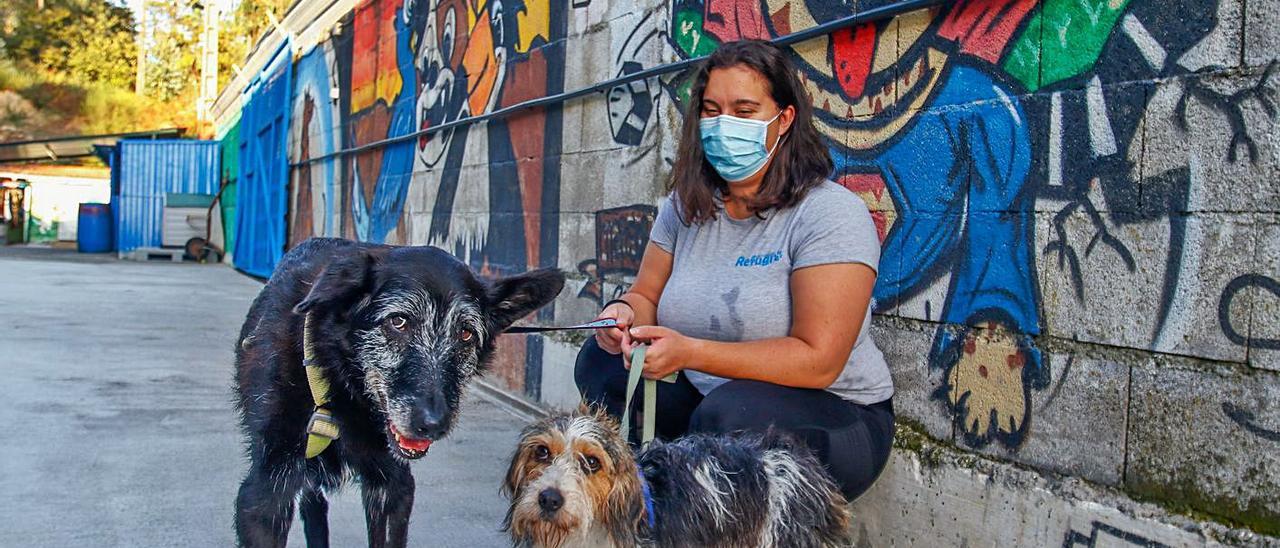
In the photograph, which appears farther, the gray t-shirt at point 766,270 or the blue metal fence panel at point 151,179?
the blue metal fence panel at point 151,179

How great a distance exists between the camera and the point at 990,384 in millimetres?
3186

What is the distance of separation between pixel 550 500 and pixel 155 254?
25220 mm

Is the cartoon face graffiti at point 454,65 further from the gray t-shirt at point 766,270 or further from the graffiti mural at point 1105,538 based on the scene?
the graffiti mural at point 1105,538

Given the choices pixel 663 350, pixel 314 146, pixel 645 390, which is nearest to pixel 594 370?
pixel 645 390

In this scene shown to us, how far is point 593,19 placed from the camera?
6082 mm

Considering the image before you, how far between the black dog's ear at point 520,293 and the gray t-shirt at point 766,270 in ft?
1.16

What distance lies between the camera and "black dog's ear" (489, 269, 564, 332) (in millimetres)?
3010

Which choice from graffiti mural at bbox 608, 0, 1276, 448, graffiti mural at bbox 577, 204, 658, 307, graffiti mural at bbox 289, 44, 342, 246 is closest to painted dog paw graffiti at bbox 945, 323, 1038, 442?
graffiti mural at bbox 608, 0, 1276, 448

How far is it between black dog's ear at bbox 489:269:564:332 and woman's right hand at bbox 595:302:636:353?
0.18m

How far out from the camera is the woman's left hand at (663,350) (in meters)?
2.61

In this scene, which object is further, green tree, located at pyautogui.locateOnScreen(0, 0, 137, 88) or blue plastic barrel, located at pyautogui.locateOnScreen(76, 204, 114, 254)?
green tree, located at pyautogui.locateOnScreen(0, 0, 137, 88)

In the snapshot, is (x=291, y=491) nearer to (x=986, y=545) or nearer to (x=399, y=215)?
(x=986, y=545)

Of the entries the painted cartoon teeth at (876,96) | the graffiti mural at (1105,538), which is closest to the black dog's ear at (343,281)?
the painted cartoon teeth at (876,96)

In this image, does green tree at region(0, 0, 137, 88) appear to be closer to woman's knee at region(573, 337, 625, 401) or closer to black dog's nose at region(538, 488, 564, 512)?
woman's knee at region(573, 337, 625, 401)
